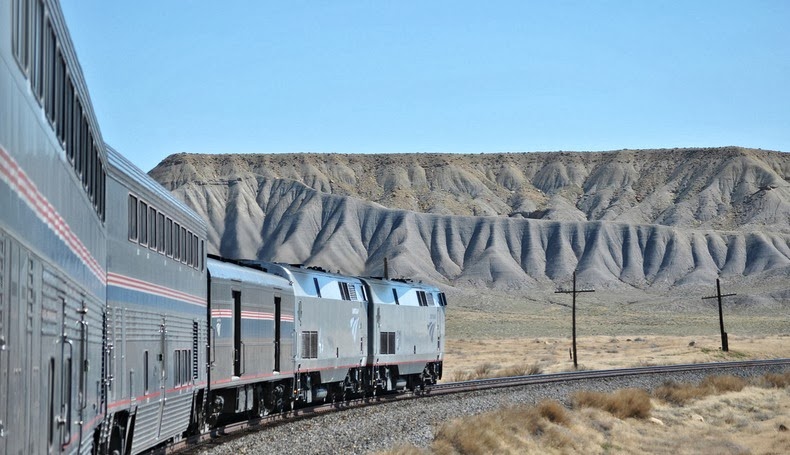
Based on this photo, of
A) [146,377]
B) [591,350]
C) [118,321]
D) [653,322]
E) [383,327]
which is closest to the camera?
[118,321]

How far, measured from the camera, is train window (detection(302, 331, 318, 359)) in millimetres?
28783

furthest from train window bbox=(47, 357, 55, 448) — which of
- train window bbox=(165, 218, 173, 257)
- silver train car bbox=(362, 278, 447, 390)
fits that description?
silver train car bbox=(362, 278, 447, 390)

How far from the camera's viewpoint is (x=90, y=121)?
1111cm

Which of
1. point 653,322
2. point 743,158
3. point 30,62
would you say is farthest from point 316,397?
point 743,158

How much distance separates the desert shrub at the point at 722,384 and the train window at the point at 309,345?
22067mm

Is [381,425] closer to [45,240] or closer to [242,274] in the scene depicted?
[242,274]

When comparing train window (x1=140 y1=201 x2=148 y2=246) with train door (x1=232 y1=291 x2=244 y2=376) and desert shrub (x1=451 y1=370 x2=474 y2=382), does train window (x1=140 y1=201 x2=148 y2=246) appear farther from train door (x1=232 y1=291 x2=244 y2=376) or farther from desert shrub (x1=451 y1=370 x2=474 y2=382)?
desert shrub (x1=451 y1=370 x2=474 y2=382)

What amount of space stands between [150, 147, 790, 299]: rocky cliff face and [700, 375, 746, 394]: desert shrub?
97527mm

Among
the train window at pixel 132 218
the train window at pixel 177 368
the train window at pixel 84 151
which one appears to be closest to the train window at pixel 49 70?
the train window at pixel 84 151

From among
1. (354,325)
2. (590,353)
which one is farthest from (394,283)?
(590,353)

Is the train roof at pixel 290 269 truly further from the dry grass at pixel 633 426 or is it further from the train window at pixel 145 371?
the train window at pixel 145 371

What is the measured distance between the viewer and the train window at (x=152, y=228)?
16.1 metres

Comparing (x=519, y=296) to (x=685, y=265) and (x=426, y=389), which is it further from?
(x=426, y=389)

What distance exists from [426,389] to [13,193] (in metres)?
35.4
